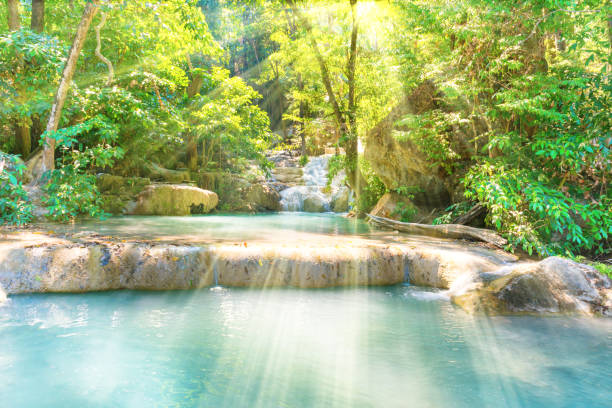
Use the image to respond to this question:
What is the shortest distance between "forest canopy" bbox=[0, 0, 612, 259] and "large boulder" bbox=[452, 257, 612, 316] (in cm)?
109

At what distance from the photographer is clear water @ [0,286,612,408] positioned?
100 inches

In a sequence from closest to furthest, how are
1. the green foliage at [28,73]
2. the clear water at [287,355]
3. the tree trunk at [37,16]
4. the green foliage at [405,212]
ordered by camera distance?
1. the clear water at [287,355]
2. the green foliage at [28,73]
3. the tree trunk at [37,16]
4. the green foliage at [405,212]

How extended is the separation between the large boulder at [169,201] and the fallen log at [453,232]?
284 inches

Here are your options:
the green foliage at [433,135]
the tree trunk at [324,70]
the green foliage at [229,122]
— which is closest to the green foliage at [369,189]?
the tree trunk at [324,70]

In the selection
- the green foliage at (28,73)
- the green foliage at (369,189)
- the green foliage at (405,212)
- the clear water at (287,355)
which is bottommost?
the clear water at (287,355)

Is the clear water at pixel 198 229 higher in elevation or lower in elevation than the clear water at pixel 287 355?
higher

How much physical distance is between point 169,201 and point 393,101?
787cm

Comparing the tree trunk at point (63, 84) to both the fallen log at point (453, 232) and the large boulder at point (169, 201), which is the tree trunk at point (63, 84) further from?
the fallen log at point (453, 232)

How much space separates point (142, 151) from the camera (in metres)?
13.3

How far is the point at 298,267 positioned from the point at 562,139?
4.48 metres

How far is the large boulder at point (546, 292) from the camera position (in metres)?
4.10

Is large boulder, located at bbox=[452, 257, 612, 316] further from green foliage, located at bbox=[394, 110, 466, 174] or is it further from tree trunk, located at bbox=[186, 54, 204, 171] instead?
tree trunk, located at bbox=[186, 54, 204, 171]

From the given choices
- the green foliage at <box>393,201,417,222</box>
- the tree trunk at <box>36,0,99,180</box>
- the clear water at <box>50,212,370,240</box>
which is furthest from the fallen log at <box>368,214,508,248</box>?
the tree trunk at <box>36,0,99,180</box>

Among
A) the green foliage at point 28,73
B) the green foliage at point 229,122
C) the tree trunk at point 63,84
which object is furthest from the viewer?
the green foliage at point 229,122
